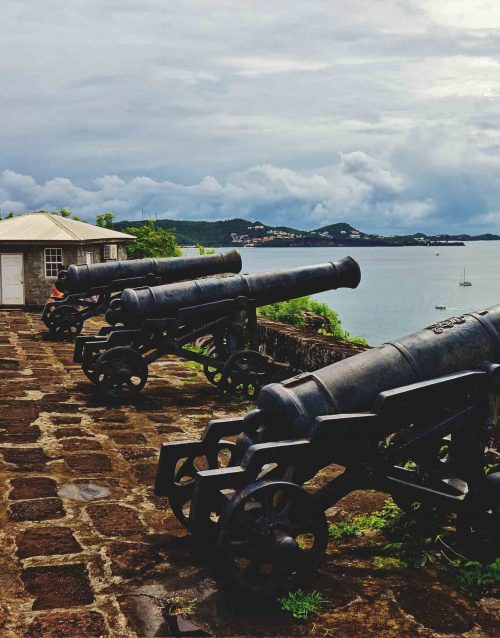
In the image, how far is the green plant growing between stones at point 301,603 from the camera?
3854 mm

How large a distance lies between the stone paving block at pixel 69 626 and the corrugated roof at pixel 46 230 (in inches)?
816

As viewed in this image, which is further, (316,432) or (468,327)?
(468,327)

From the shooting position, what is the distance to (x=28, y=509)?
17.2 ft

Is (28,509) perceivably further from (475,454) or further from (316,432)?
(475,454)

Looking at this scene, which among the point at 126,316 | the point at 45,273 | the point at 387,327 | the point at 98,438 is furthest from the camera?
the point at 387,327

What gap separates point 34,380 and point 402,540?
6929 mm

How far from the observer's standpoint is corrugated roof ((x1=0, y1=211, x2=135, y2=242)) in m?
23.8

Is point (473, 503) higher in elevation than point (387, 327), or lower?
higher

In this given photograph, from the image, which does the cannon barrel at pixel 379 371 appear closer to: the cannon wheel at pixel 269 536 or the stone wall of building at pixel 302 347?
the cannon wheel at pixel 269 536

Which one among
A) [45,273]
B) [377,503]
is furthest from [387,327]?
[377,503]

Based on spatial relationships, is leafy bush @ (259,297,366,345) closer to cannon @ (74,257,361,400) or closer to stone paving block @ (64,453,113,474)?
cannon @ (74,257,361,400)

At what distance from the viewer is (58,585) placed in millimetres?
4090

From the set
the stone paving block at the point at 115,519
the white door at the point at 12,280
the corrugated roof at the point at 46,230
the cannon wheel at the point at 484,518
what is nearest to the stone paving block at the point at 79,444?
the stone paving block at the point at 115,519

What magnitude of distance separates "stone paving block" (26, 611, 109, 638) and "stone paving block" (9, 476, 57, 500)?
Answer: 187cm
